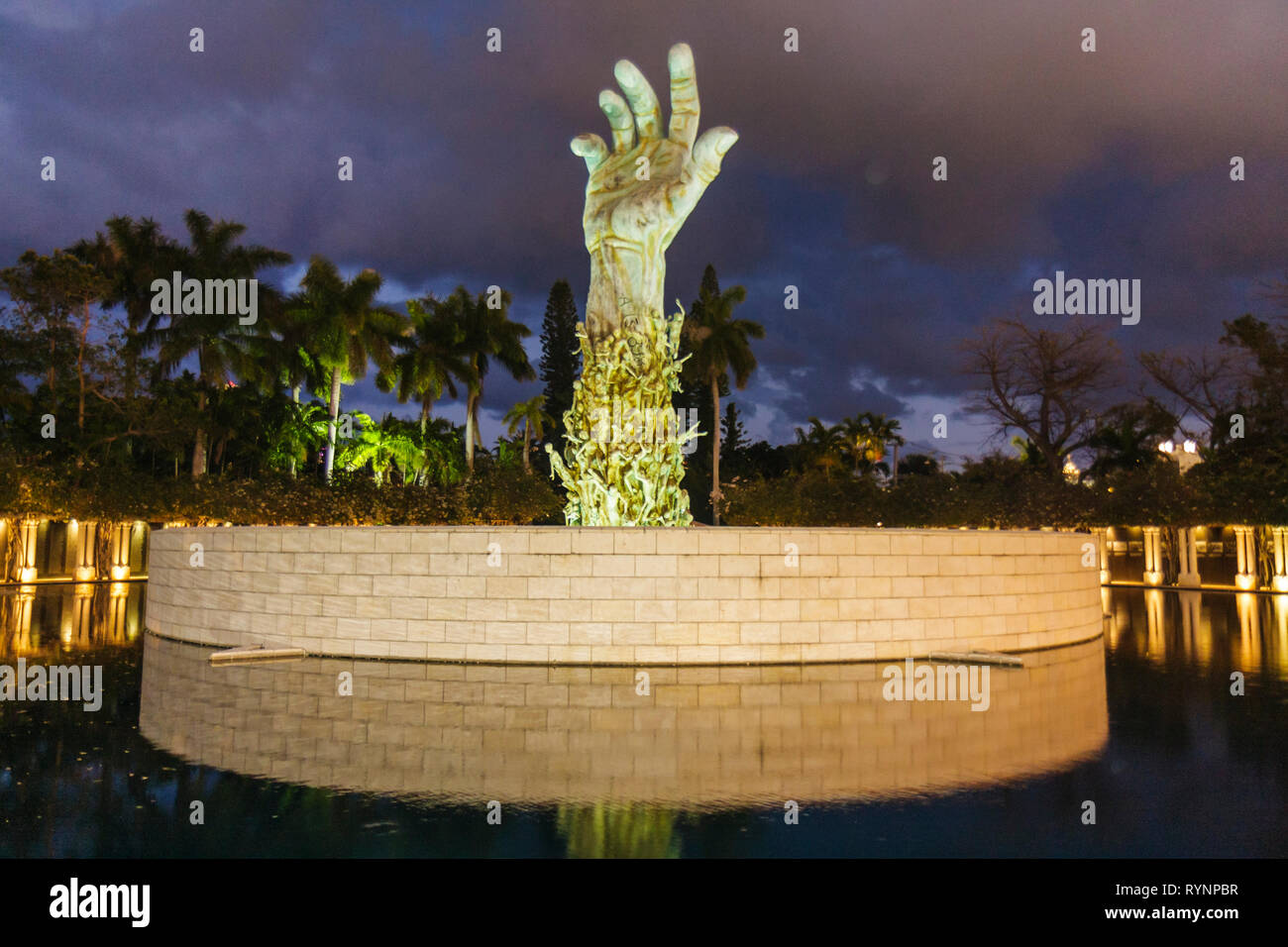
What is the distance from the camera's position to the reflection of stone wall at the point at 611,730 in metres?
5.63

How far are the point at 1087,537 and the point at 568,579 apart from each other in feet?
25.8

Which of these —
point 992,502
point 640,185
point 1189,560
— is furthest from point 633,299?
point 1189,560

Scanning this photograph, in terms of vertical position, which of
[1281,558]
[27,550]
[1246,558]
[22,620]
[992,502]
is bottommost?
[22,620]

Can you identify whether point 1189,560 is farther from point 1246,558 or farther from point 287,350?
point 287,350

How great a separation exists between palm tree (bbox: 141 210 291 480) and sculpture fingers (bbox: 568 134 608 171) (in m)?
20.9

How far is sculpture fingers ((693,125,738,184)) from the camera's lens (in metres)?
A: 14.5

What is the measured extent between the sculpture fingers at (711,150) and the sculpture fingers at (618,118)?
1.22 meters

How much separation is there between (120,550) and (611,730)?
28023 mm

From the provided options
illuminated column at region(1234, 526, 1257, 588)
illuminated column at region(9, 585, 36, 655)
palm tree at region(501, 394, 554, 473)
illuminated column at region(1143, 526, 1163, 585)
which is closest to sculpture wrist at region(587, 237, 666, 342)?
illuminated column at region(9, 585, 36, 655)

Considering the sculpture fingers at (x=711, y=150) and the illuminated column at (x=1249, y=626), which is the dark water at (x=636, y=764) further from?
the sculpture fingers at (x=711, y=150)

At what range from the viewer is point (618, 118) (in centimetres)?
1511

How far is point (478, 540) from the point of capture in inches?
397

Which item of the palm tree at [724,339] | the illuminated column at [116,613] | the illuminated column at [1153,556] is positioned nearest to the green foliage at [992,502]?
the illuminated column at [1153,556]
